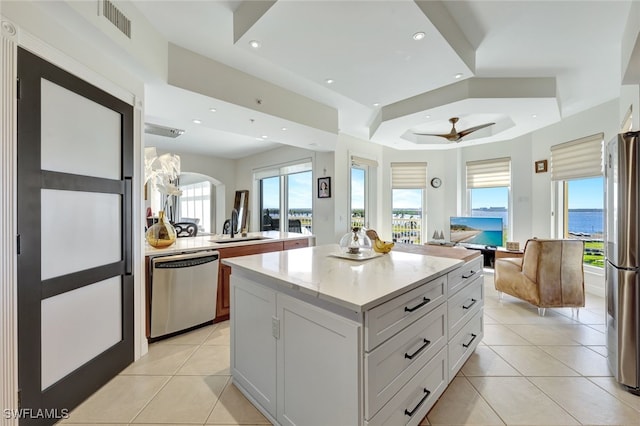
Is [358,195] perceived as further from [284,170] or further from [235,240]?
[235,240]

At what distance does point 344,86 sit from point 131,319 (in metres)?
2.88

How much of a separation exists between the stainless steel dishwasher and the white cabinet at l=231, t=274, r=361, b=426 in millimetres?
1010

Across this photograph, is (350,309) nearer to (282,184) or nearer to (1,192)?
(1,192)

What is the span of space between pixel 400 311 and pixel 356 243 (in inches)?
32.2

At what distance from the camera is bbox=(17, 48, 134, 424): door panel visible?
141cm

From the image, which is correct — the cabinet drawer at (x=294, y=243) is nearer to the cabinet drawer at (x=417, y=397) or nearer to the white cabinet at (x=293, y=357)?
the white cabinet at (x=293, y=357)

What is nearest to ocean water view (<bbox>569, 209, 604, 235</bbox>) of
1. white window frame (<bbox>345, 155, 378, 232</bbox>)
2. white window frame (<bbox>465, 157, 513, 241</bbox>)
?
white window frame (<bbox>465, 157, 513, 241</bbox>)

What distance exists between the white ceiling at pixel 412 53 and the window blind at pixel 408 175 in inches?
89.3

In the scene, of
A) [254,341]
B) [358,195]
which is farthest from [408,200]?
[254,341]

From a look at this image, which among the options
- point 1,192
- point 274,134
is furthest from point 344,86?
point 1,192

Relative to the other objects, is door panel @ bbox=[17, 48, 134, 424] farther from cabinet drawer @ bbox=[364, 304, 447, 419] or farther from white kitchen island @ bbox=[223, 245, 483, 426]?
cabinet drawer @ bbox=[364, 304, 447, 419]

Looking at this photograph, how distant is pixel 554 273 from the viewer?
304 centimetres

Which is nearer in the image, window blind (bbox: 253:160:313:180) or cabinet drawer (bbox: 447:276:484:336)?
cabinet drawer (bbox: 447:276:484:336)

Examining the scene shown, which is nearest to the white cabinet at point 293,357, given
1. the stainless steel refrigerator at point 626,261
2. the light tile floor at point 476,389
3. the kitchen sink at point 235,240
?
the light tile floor at point 476,389
